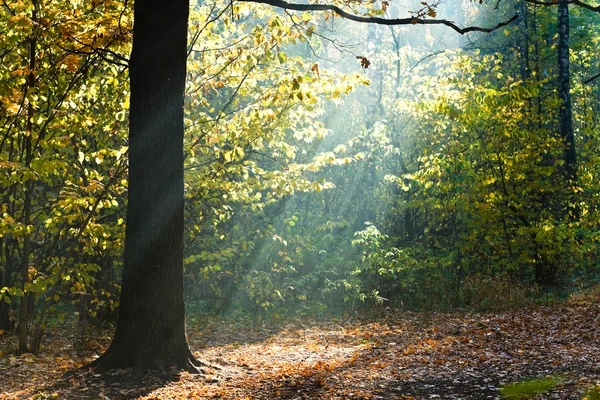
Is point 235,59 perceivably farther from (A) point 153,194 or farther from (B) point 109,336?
(B) point 109,336

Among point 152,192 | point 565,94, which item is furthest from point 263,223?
point 565,94

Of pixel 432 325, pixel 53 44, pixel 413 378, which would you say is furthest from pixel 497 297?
pixel 53 44

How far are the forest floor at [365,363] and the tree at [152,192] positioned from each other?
373 millimetres

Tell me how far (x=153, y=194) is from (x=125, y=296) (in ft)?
3.60

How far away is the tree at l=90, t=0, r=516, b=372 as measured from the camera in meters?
5.91

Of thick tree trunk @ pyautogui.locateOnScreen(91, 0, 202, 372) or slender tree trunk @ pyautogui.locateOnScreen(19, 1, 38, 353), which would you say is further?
slender tree trunk @ pyautogui.locateOnScreen(19, 1, 38, 353)

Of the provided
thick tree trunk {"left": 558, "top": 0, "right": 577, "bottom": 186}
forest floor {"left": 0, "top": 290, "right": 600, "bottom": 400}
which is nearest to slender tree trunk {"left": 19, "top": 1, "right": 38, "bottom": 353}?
forest floor {"left": 0, "top": 290, "right": 600, "bottom": 400}

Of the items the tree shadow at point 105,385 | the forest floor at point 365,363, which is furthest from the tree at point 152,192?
the forest floor at point 365,363

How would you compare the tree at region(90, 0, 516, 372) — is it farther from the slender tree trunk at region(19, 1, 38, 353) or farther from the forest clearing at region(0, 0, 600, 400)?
the slender tree trunk at region(19, 1, 38, 353)

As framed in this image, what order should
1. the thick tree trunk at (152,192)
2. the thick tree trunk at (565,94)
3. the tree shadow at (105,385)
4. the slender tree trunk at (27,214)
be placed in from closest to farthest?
1. the tree shadow at (105,385)
2. the thick tree trunk at (152,192)
3. the slender tree trunk at (27,214)
4. the thick tree trunk at (565,94)

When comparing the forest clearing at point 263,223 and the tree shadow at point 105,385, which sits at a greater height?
the forest clearing at point 263,223

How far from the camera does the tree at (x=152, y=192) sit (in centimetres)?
591

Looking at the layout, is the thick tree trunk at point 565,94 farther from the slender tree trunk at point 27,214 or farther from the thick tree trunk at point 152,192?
the slender tree trunk at point 27,214

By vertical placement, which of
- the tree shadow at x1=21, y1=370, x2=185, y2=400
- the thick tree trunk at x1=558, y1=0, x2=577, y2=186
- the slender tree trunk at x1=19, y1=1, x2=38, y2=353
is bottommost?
the tree shadow at x1=21, y1=370, x2=185, y2=400
